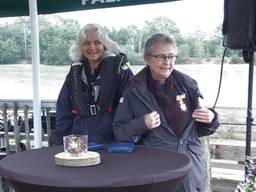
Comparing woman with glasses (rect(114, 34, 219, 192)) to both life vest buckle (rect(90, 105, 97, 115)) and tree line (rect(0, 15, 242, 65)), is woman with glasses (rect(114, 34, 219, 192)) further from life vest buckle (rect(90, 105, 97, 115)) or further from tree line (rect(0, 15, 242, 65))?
tree line (rect(0, 15, 242, 65))

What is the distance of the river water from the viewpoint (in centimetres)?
456

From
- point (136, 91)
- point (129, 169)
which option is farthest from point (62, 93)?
point (129, 169)

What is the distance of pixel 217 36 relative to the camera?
4.26 meters

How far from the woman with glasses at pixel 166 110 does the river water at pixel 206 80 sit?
4.53 ft

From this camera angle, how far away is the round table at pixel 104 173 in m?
1.92

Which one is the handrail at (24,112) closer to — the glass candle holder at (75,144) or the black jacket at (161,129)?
the black jacket at (161,129)

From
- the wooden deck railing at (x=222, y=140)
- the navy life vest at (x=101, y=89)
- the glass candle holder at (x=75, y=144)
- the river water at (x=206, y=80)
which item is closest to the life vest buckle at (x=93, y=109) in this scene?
the navy life vest at (x=101, y=89)

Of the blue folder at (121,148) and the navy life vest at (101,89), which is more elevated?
the navy life vest at (101,89)

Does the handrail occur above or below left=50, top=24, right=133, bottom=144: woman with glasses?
below

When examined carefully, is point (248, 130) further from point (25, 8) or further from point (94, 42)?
point (25, 8)

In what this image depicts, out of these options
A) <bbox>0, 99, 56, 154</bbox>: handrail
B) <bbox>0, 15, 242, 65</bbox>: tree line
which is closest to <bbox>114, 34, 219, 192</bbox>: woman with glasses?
<bbox>0, 15, 242, 65</bbox>: tree line

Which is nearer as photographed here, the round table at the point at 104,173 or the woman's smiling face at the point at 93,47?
the round table at the point at 104,173

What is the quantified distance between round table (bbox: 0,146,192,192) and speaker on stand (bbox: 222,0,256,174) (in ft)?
3.29

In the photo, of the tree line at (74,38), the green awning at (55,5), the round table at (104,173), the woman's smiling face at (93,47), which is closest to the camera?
the round table at (104,173)
